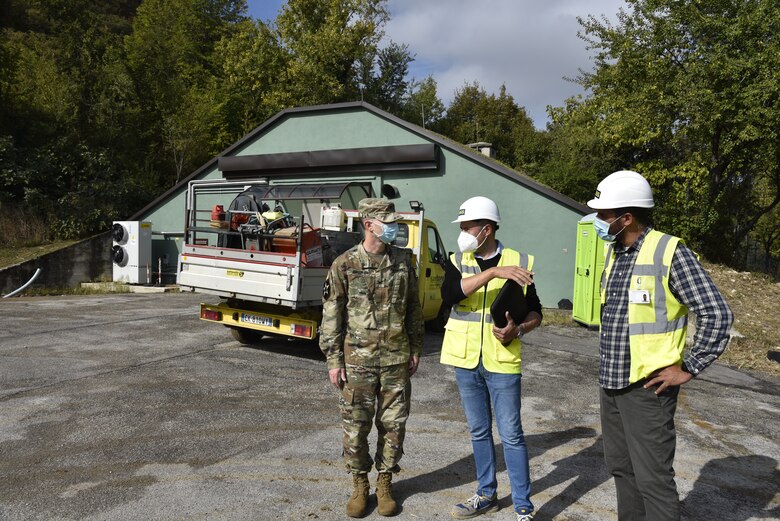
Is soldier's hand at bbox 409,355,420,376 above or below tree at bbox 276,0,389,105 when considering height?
below

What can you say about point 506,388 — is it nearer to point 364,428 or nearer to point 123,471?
point 364,428

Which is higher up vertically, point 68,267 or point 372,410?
point 372,410

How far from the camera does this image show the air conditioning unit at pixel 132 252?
58.1ft

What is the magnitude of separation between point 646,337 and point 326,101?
30429 millimetres

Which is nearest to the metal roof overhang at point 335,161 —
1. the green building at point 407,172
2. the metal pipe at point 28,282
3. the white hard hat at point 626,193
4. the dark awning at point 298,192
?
the green building at point 407,172

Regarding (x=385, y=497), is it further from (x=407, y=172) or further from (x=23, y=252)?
(x=23, y=252)

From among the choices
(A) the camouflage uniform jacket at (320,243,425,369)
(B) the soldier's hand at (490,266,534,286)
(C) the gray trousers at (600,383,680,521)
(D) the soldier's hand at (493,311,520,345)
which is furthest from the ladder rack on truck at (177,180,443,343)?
(C) the gray trousers at (600,383,680,521)

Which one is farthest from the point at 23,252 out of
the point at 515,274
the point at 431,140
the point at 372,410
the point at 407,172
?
the point at 515,274

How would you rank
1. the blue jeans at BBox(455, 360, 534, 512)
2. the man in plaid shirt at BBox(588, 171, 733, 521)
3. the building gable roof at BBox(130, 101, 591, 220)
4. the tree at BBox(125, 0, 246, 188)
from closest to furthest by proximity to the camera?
1. the man in plaid shirt at BBox(588, 171, 733, 521)
2. the blue jeans at BBox(455, 360, 534, 512)
3. the building gable roof at BBox(130, 101, 591, 220)
4. the tree at BBox(125, 0, 246, 188)

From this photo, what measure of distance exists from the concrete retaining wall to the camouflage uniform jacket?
15.5 meters

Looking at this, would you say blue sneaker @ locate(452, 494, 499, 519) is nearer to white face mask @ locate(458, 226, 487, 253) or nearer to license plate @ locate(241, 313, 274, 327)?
white face mask @ locate(458, 226, 487, 253)

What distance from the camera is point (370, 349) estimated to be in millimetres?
3582

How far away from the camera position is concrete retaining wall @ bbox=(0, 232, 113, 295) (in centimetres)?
1576

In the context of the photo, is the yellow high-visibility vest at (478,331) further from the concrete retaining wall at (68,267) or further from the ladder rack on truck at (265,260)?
the concrete retaining wall at (68,267)
